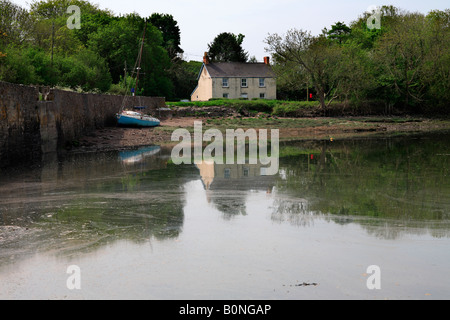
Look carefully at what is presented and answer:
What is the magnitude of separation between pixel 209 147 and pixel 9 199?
47.4 feet

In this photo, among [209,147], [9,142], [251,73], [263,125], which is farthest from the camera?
[251,73]

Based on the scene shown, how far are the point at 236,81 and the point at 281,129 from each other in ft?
114

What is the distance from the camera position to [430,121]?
46469 mm

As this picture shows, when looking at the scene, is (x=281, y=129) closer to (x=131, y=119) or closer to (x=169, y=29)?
(x=131, y=119)

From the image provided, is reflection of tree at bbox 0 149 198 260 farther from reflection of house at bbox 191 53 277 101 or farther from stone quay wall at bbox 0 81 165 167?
reflection of house at bbox 191 53 277 101

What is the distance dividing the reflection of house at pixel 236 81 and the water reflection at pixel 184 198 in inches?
2049

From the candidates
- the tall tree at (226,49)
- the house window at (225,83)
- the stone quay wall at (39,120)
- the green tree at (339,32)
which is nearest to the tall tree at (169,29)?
the tall tree at (226,49)

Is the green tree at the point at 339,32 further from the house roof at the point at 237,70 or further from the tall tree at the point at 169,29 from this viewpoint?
the tall tree at the point at 169,29

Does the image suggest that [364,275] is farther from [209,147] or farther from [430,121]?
[430,121]

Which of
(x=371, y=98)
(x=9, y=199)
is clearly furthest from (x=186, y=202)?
(x=371, y=98)

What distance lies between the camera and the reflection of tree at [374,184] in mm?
9688

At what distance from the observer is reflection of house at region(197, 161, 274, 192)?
12.9 meters

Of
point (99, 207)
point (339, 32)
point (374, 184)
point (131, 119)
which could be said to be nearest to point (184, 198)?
point (99, 207)

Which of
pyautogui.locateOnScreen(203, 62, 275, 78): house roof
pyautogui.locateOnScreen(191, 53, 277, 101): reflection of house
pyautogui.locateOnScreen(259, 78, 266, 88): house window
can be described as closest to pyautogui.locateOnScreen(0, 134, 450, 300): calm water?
pyautogui.locateOnScreen(191, 53, 277, 101): reflection of house
